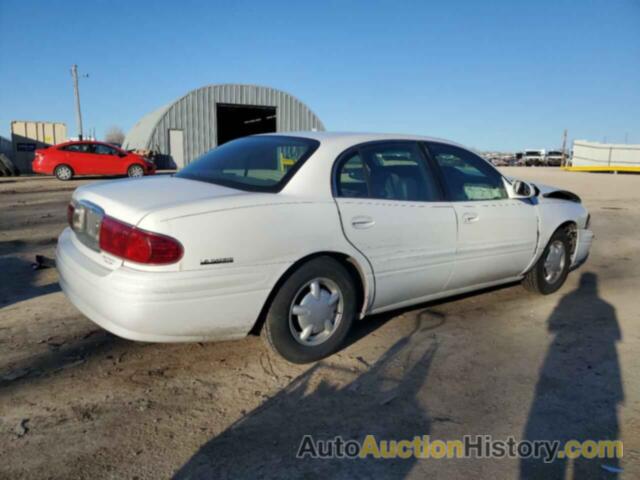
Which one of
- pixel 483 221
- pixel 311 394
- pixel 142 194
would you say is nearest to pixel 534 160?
pixel 483 221

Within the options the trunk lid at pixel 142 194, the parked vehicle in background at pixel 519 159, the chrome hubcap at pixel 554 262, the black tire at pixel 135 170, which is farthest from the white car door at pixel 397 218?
the parked vehicle in background at pixel 519 159

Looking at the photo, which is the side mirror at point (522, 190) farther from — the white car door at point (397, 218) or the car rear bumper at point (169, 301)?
the car rear bumper at point (169, 301)

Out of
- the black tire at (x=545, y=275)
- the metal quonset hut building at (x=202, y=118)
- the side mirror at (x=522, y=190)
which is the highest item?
the metal quonset hut building at (x=202, y=118)

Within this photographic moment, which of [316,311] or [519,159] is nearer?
[316,311]

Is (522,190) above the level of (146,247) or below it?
above

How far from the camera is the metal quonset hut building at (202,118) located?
29.5 meters

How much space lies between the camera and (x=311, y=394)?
114 inches

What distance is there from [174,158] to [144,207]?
29.1 metres

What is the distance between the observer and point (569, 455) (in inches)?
94.2

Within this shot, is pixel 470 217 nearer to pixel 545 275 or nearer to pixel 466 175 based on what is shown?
pixel 466 175

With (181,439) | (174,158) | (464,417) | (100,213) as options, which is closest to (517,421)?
(464,417)

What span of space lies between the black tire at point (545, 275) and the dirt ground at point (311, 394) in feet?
1.40

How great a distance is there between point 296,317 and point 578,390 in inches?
68.9

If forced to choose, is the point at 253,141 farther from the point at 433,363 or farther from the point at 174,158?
the point at 174,158
